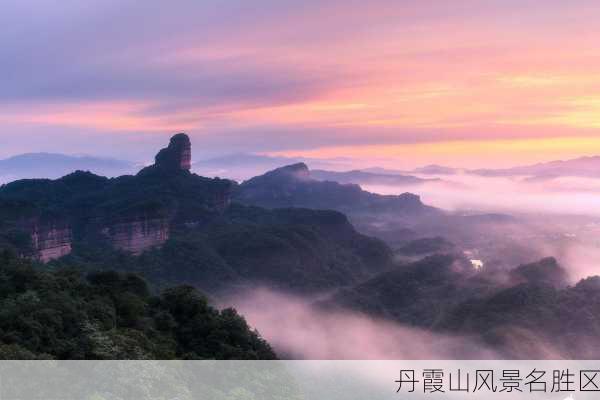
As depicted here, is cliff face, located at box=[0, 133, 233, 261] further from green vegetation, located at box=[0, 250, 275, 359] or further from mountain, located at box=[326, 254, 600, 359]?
green vegetation, located at box=[0, 250, 275, 359]

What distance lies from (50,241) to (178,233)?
36.4 metres

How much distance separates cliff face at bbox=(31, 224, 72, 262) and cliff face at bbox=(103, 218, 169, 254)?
1164cm

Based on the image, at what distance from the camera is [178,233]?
377 ft

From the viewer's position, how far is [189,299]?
995 inches

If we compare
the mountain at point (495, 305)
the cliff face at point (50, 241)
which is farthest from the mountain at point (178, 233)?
the mountain at point (495, 305)

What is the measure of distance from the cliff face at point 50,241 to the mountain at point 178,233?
0.15m

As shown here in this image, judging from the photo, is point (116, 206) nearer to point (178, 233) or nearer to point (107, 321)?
point (178, 233)

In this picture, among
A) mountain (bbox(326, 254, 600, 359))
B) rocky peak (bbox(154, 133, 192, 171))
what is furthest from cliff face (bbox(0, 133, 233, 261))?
mountain (bbox(326, 254, 600, 359))

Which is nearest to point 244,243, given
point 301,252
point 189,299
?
point 301,252

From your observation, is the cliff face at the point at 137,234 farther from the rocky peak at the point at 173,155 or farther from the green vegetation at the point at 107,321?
the green vegetation at the point at 107,321

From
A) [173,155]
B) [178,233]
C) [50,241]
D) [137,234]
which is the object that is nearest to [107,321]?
[50,241]

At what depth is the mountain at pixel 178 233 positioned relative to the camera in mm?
82438

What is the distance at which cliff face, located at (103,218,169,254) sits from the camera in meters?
95.9

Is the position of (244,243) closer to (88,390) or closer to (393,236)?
(393,236)
